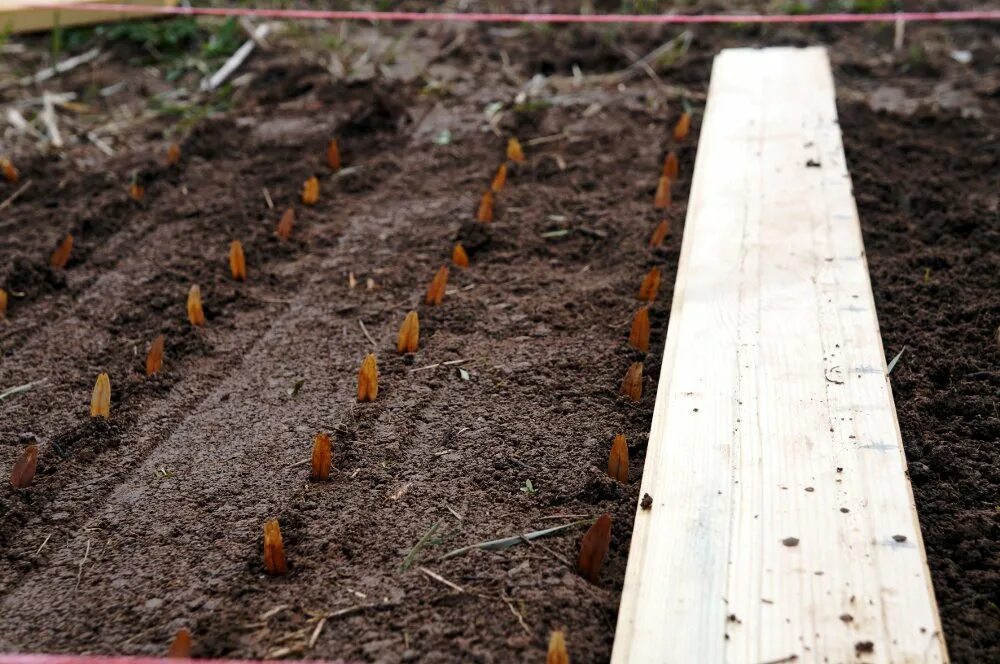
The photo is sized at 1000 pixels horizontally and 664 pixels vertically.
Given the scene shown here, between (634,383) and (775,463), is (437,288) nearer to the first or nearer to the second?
(634,383)

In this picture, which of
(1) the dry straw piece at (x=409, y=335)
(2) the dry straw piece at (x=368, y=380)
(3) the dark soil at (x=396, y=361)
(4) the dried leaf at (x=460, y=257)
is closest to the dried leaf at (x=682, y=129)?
(3) the dark soil at (x=396, y=361)

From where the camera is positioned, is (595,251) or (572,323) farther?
(595,251)

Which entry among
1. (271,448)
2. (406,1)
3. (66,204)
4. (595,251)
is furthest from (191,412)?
(406,1)

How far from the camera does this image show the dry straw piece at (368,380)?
2725mm

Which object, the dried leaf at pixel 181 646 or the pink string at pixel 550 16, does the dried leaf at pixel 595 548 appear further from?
the pink string at pixel 550 16

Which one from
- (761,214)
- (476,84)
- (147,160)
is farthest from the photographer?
(476,84)

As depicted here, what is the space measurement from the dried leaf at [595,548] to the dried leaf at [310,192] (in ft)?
7.28

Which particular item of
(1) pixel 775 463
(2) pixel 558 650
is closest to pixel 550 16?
(1) pixel 775 463

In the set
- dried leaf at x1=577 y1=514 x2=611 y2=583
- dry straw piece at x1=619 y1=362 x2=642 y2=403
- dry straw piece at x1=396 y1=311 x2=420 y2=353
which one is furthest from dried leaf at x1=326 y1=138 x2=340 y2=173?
dried leaf at x1=577 y1=514 x2=611 y2=583

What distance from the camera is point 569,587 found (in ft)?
6.81

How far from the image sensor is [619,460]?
2383mm

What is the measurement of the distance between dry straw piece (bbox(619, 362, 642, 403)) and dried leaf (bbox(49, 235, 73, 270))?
205cm

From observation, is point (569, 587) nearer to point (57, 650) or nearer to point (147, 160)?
point (57, 650)

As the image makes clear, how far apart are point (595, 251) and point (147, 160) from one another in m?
2.03
